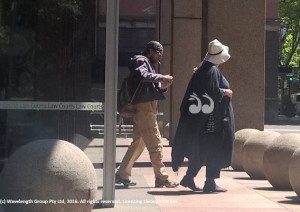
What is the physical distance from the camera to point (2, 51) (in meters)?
Result: 8.30

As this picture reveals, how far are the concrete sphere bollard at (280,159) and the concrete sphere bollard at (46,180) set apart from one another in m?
3.60

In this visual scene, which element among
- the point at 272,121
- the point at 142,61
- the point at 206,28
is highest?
the point at 206,28

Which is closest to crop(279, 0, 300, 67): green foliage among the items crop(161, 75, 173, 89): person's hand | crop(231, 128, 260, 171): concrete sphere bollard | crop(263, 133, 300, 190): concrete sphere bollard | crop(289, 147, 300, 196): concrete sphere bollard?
crop(231, 128, 260, 171): concrete sphere bollard

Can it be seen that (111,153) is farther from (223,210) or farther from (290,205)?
(290,205)

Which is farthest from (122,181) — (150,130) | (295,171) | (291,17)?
(291,17)

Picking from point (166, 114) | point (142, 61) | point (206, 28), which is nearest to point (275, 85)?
point (166, 114)

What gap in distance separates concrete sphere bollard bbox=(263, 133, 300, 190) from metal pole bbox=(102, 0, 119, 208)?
9.58 feet

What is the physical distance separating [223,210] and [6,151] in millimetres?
2828

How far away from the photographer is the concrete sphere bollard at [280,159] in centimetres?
933

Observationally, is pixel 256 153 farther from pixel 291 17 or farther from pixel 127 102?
pixel 291 17

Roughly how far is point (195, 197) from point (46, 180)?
2706mm

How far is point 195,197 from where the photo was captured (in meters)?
8.58

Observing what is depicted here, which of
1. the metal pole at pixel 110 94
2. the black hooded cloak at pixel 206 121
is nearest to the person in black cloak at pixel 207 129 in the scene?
the black hooded cloak at pixel 206 121

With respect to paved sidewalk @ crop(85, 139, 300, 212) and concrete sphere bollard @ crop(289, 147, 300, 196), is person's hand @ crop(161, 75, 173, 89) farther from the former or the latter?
concrete sphere bollard @ crop(289, 147, 300, 196)
